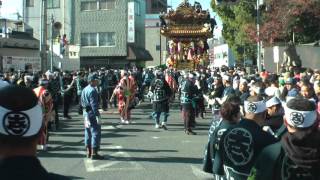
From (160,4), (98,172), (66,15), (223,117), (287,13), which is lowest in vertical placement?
(98,172)

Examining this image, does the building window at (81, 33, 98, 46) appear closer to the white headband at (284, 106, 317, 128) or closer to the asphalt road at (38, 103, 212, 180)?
the asphalt road at (38, 103, 212, 180)

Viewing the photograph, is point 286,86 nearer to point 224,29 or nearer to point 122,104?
point 122,104

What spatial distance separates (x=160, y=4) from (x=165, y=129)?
9585 centimetres

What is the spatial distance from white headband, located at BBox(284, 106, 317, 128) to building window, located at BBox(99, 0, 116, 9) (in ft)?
185

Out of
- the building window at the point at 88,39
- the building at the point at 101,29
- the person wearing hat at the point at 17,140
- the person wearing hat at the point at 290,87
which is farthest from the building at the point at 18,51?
the person wearing hat at the point at 17,140

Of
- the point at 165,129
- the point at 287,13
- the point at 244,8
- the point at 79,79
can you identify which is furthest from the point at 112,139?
the point at 244,8

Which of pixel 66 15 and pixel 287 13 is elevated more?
pixel 66 15

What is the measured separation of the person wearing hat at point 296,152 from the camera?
4.00 m

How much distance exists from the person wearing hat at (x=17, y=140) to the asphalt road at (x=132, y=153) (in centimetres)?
740

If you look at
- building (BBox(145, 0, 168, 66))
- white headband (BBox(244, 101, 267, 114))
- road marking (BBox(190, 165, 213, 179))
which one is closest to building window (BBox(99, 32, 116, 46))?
building (BBox(145, 0, 168, 66))

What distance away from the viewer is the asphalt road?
33.7 feet

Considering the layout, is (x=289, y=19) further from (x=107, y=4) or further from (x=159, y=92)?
(x=107, y=4)

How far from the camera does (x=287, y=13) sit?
26875 mm

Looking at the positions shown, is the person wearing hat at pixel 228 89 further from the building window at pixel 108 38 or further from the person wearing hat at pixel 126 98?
the building window at pixel 108 38
